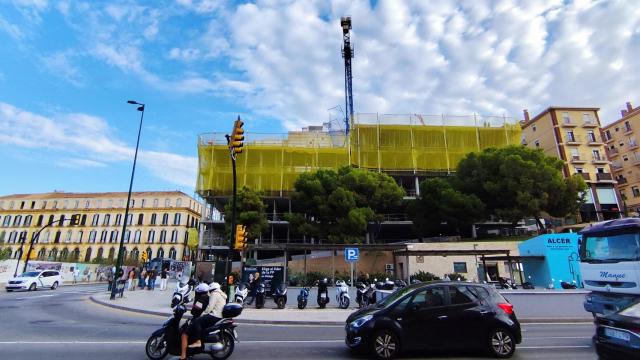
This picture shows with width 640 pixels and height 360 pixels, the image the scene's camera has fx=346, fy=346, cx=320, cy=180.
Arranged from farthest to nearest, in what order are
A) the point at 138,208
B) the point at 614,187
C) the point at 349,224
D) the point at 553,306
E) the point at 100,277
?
the point at 138,208, the point at 614,187, the point at 100,277, the point at 349,224, the point at 553,306

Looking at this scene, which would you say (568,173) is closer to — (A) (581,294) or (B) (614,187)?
(B) (614,187)

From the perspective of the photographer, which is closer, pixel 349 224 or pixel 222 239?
pixel 349 224

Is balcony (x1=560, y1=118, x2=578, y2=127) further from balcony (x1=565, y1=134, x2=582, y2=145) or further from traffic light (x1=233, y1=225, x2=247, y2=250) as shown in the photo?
traffic light (x1=233, y1=225, x2=247, y2=250)

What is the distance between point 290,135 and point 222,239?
753 inches

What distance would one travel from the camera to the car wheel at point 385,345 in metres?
6.50

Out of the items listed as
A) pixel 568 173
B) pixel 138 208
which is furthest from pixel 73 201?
pixel 568 173

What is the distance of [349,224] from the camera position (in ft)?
118

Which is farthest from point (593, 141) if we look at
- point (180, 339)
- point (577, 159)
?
point (180, 339)

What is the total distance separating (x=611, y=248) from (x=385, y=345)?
23.1 feet

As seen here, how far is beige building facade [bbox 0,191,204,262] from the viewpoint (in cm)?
6962

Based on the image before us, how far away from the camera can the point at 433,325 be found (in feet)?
22.0

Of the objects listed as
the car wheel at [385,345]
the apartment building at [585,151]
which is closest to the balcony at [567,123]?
the apartment building at [585,151]

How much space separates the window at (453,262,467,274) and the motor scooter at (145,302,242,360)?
2625cm

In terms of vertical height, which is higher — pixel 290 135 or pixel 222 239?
pixel 290 135
